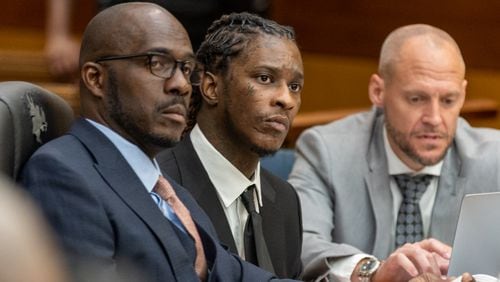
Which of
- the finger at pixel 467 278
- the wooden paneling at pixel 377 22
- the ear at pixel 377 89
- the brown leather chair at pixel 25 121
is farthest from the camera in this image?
the wooden paneling at pixel 377 22

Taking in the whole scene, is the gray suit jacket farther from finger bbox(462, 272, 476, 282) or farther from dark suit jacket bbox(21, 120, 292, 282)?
dark suit jacket bbox(21, 120, 292, 282)

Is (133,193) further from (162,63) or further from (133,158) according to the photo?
(162,63)

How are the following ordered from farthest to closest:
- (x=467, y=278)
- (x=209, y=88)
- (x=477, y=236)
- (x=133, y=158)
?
(x=209, y=88), (x=477, y=236), (x=467, y=278), (x=133, y=158)

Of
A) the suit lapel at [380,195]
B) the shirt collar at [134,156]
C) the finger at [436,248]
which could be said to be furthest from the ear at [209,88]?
the suit lapel at [380,195]

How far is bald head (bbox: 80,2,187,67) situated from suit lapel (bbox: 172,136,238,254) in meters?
0.41

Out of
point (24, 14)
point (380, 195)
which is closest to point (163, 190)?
point (380, 195)

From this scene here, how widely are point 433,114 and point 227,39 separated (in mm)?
740

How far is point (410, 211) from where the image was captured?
8.65 feet

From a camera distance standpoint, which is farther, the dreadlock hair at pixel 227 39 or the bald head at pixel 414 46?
the bald head at pixel 414 46

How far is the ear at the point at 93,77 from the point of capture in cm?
174

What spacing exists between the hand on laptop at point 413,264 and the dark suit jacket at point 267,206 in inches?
7.8

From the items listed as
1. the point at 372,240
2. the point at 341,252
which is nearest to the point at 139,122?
the point at 341,252

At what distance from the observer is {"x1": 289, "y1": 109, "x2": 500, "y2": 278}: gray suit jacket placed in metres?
2.62

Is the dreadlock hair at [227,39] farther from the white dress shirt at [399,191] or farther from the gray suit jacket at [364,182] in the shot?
the white dress shirt at [399,191]
